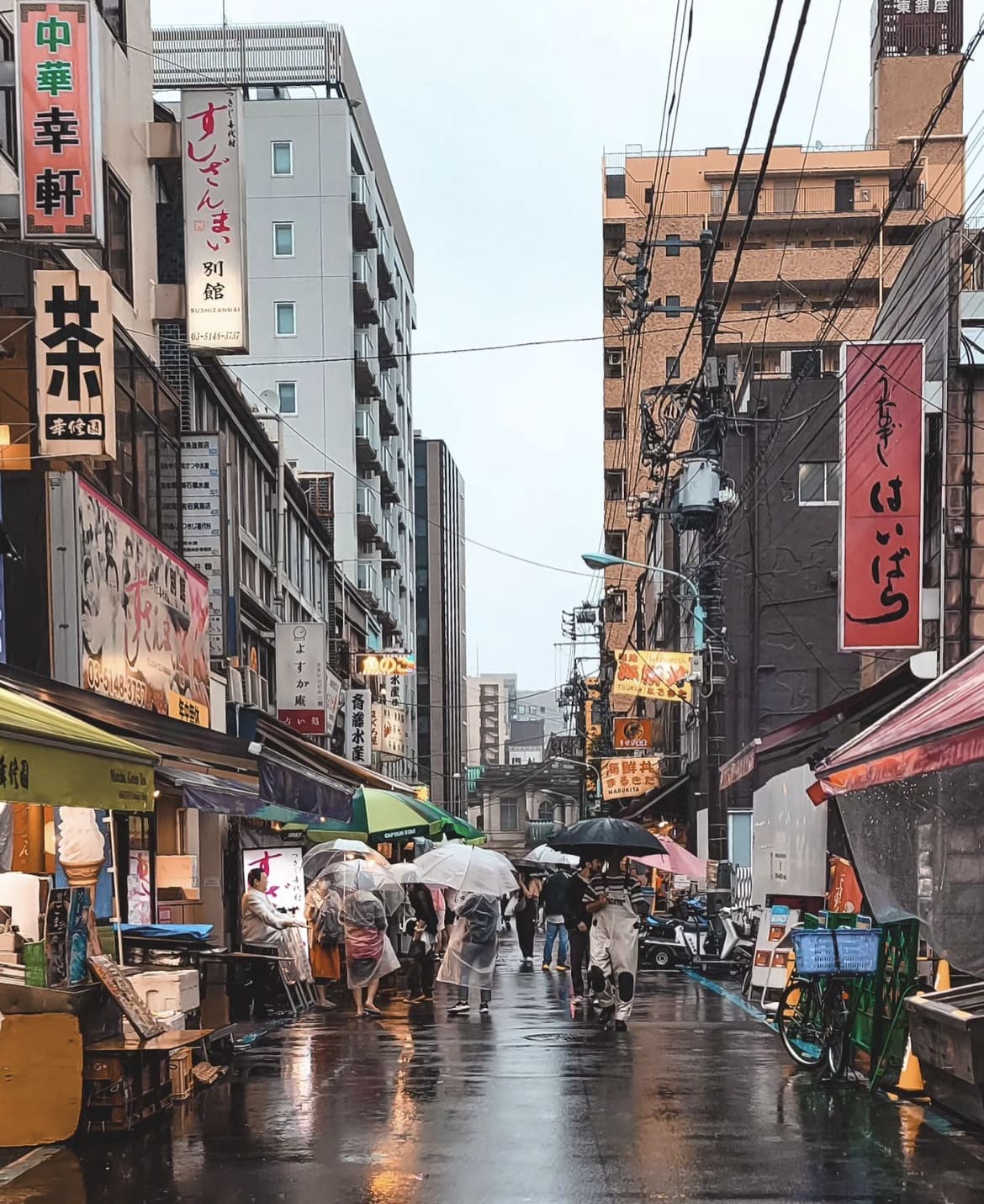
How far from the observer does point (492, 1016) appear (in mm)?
19078

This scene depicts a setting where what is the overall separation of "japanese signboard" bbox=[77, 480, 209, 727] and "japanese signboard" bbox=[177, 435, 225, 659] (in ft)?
1.81

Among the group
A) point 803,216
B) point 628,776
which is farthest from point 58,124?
point 803,216

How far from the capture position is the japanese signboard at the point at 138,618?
57.2 feet

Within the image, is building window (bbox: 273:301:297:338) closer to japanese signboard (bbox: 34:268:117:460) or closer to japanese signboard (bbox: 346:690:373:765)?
japanese signboard (bbox: 346:690:373:765)

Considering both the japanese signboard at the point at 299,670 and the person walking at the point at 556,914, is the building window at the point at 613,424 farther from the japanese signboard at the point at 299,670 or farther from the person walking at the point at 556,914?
the person walking at the point at 556,914

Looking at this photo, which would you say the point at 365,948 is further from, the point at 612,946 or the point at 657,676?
the point at 657,676

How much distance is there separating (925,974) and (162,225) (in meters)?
16.5

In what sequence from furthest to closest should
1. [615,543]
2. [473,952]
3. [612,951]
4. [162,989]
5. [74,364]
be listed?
[615,543], [473,952], [612,951], [74,364], [162,989]

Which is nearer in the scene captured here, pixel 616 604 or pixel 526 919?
pixel 526 919

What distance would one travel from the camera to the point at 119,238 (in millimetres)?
21312

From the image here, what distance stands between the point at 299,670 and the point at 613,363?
2013 inches

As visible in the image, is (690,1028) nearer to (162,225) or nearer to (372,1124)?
(372,1124)

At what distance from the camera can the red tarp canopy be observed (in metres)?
8.75

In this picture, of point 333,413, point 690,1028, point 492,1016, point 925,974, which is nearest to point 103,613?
point 492,1016
